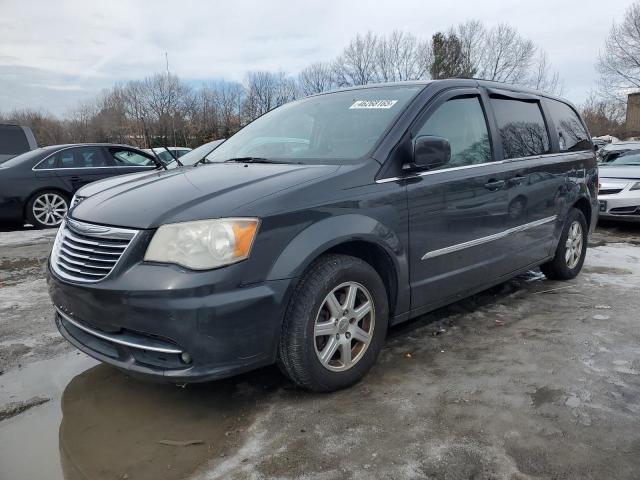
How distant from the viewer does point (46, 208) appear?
8.50 meters

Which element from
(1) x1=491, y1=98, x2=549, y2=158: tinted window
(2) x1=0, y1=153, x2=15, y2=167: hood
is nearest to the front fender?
(1) x1=491, y1=98, x2=549, y2=158: tinted window

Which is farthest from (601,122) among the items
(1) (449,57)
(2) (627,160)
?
(2) (627,160)

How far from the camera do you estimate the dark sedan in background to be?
818 cm

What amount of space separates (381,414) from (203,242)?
1254 mm

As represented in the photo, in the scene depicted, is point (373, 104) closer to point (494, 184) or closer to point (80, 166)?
point (494, 184)

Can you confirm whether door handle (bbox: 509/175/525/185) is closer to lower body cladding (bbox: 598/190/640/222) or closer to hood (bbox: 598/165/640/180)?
lower body cladding (bbox: 598/190/640/222)

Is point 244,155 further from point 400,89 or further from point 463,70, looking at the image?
point 463,70

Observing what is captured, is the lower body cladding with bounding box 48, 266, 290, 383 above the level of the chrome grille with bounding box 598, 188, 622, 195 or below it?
above

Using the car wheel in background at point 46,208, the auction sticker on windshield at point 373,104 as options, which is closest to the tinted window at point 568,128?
the auction sticker on windshield at point 373,104

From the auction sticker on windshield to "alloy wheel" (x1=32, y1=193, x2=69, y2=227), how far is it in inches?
265

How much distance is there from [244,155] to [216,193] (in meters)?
1.06

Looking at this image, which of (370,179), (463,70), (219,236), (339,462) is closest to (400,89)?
(370,179)

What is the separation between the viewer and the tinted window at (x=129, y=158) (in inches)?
368

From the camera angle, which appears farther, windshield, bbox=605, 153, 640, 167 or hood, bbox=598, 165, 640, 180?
windshield, bbox=605, 153, 640, 167
